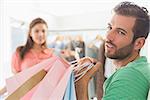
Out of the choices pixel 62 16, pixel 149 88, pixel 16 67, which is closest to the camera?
pixel 149 88

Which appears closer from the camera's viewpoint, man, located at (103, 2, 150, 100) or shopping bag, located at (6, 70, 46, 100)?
man, located at (103, 2, 150, 100)

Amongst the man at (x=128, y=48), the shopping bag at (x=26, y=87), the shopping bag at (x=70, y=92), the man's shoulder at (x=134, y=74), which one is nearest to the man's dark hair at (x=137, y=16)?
the man at (x=128, y=48)

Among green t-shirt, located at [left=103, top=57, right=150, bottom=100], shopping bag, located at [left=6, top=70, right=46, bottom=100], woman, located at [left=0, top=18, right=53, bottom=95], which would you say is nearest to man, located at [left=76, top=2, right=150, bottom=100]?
green t-shirt, located at [left=103, top=57, right=150, bottom=100]

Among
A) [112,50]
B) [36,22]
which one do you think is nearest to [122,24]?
[112,50]

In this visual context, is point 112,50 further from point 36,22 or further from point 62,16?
point 62,16

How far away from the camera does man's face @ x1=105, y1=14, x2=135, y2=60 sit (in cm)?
98

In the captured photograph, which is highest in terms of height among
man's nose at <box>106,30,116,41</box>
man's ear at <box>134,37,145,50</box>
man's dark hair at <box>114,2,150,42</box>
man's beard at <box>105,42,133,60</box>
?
man's dark hair at <box>114,2,150,42</box>

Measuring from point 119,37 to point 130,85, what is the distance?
0.21 m

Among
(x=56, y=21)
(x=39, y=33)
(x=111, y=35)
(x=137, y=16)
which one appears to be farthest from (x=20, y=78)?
(x=56, y=21)

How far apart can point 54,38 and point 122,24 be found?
7.28ft

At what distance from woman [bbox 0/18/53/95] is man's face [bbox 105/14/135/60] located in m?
1.35

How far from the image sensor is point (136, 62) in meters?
0.96

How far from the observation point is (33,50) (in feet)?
7.80

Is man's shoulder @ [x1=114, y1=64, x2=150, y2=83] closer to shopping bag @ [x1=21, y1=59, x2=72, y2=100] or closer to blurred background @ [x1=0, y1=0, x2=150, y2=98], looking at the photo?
shopping bag @ [x1=21, y1=59, x2=72, y2=100]
